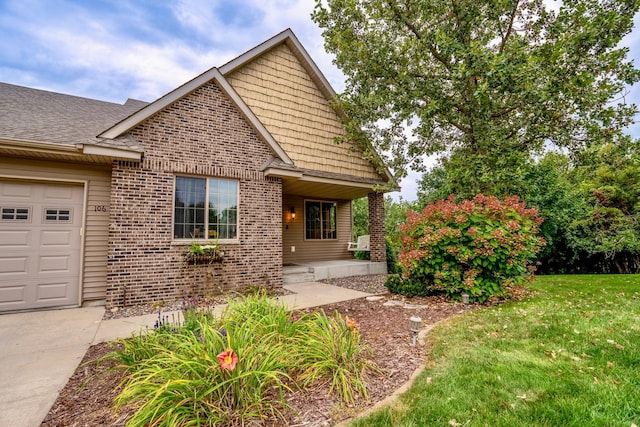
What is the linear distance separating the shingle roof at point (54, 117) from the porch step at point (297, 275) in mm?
4765

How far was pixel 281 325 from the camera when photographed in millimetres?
3150

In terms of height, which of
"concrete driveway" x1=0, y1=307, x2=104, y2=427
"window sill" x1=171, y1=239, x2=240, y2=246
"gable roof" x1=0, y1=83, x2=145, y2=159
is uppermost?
"gable roof" x1=0, y1=83, x2=145, y2=159

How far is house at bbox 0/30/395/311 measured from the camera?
17.3ft

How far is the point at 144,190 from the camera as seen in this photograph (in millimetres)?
5684

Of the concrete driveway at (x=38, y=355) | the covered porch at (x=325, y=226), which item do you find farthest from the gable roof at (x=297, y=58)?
the concrete driveway at (x=38, y=355)

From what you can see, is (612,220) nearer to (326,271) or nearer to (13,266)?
(326,271)

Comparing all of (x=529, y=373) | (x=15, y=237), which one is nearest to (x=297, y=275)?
(x=15, y=237)

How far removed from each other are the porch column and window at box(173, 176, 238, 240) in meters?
4.92

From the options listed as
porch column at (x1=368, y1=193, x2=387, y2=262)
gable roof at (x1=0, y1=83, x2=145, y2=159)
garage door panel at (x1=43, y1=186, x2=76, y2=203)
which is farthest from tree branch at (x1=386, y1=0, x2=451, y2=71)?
garage door panel at (x1=43, y1=186, x2=76, y2=203)

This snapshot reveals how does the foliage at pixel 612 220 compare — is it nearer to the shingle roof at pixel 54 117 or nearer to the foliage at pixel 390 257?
the foliage at pixel 390 257

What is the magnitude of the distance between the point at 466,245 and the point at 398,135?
514 cm

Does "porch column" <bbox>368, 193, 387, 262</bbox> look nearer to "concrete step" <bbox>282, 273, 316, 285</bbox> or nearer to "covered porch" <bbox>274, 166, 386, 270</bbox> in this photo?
"covered porch" <bbox>274, 166, 386, 270</bbox>

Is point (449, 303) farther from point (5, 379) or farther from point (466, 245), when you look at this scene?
point (5, 379)

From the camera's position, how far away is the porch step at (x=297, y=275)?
8.16 meters
